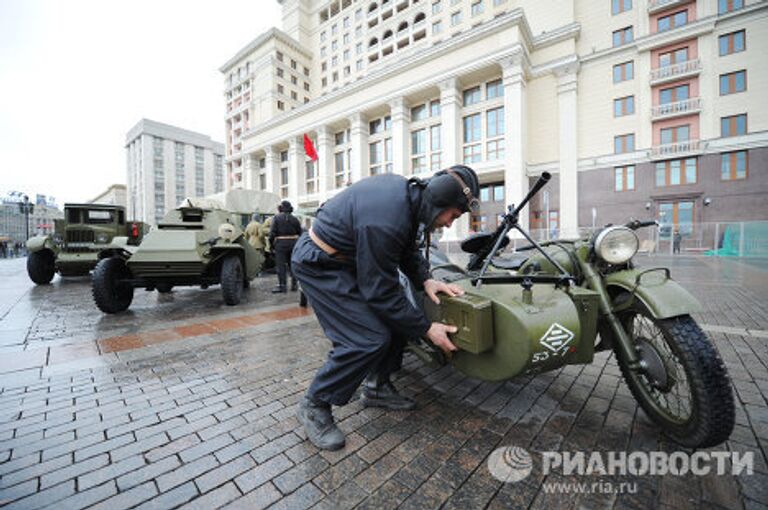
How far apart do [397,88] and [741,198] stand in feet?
85.7

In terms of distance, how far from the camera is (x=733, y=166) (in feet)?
69.0

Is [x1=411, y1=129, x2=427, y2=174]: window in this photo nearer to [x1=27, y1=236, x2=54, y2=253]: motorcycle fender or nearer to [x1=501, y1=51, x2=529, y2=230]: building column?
[x1=501, y1=51, x2=529, y2=230]: building column

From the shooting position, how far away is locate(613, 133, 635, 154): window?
23703mm

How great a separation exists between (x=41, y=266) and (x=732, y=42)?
122 ft

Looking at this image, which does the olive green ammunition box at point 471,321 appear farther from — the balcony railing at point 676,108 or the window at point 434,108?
the window at point 434,108

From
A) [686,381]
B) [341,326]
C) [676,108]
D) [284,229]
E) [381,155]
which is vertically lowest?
[686,381]

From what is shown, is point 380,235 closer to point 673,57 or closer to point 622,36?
point 673,57

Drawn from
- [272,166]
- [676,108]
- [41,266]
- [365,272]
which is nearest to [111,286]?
[365,272]

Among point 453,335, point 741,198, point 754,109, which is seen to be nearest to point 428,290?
point 453,335

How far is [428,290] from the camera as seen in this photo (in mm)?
1881

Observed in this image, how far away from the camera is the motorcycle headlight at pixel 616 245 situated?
190cm

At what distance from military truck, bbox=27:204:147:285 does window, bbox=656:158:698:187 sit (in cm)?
3006

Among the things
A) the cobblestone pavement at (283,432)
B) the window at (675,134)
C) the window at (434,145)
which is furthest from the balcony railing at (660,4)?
the cobblestone pavement at (283,432)

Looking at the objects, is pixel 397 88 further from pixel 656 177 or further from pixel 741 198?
pixel 741 198
